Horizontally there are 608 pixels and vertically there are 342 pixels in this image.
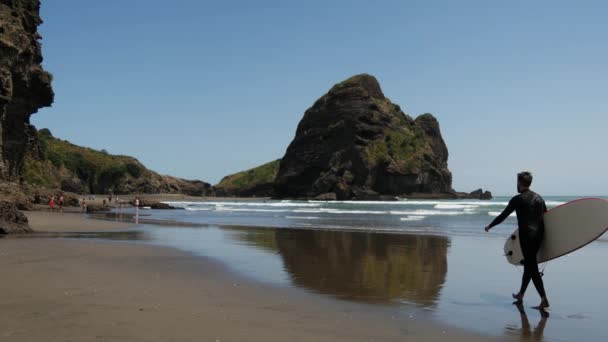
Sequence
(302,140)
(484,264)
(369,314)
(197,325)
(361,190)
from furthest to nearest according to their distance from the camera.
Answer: (302,140), (361,190), (484,264), (369,314), (197,325)

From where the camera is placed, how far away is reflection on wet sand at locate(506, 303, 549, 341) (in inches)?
228

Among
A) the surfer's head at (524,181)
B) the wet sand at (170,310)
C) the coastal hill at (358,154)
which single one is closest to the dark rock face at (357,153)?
the coastal hill at (358,154)

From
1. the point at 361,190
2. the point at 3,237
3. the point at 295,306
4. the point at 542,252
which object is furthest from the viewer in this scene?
the point at 361,190

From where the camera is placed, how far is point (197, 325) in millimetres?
5715

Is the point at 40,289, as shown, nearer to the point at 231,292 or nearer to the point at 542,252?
the point at 231,292

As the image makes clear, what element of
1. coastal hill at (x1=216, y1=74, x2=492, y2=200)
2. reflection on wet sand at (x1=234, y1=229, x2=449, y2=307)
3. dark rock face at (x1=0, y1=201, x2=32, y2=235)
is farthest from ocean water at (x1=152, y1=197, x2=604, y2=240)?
coastal hill at (x1=216, y1=74, x2=492, y2=200)

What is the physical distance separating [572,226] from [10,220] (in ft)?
54.4

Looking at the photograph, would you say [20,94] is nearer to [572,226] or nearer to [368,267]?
[368,267]

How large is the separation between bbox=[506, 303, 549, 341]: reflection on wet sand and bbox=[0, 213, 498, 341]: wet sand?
23.9 inches

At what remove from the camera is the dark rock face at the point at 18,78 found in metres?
31.4

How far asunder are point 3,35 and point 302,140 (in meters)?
124

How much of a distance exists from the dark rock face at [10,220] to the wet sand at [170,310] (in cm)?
626

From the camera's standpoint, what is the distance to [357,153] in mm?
136625

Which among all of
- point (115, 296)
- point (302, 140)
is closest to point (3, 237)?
point (115, 296)
